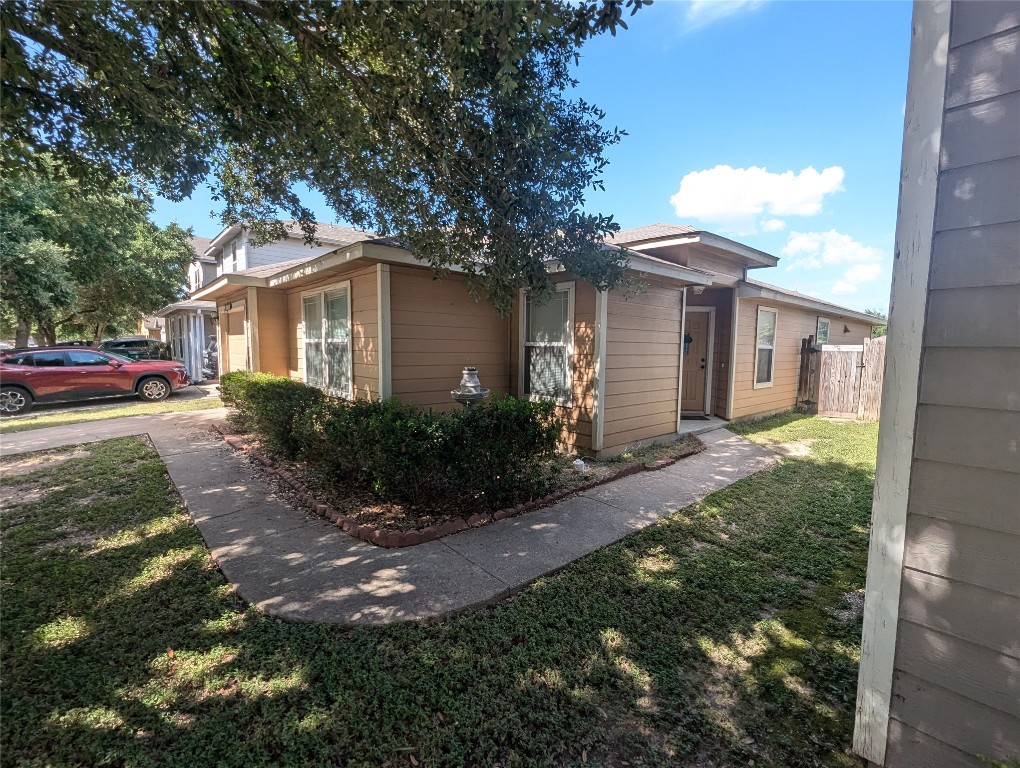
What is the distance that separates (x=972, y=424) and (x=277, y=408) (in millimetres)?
6355

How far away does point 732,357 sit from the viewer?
9.18 m

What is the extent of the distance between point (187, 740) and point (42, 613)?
69.0 inches

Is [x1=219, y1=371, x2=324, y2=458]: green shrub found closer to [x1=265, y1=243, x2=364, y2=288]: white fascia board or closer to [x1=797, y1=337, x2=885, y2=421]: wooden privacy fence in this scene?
[x1=265, y1=243, x2=364, y2=288]: white fascia board

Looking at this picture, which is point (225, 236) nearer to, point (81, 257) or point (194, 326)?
point (194, 326)

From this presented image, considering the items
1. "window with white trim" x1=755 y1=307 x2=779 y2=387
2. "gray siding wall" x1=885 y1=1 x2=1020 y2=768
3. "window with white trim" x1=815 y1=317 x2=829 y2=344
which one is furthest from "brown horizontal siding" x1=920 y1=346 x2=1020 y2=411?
"window with white trim" x1=815 y1=317 x2=829 y2=344

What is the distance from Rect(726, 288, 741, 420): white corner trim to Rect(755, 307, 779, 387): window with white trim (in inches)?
40.6

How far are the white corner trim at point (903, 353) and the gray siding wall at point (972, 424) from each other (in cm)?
3

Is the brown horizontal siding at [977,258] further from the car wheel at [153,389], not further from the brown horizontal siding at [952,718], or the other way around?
the car wheel at [153,389]

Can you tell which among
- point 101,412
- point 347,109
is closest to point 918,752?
point 347,109

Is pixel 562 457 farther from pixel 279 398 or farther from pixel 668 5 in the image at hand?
pixel 668 5

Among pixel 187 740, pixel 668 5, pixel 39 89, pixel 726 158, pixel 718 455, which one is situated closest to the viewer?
pixel 187 740

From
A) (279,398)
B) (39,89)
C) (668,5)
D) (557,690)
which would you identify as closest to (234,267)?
(279,398)

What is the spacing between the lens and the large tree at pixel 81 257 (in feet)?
24.1

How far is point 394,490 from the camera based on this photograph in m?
4.18
